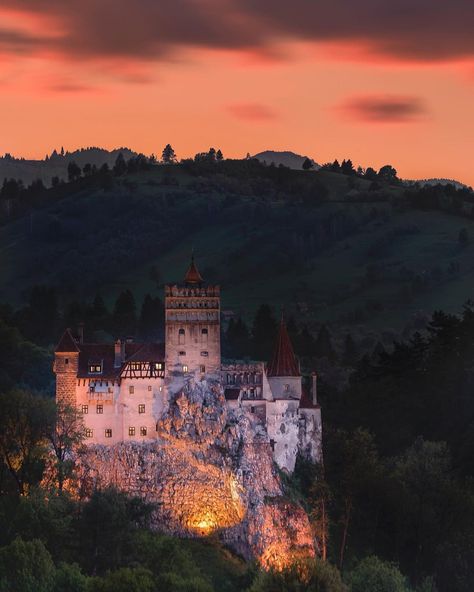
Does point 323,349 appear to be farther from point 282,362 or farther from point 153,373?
point 153,373

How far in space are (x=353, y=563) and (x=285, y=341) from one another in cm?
1679

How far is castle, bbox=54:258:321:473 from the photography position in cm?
13088

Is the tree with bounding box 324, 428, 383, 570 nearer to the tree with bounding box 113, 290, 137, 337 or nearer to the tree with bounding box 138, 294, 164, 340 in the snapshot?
the tree with bounding box 113, 290, 137, 337

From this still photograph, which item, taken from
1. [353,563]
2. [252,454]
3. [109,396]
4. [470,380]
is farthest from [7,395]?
[470,380]

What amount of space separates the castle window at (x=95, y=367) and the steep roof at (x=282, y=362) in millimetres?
13318

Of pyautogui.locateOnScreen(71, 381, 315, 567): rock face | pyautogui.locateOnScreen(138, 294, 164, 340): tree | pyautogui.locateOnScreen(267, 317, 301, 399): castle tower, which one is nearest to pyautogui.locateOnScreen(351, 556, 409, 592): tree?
pyautogui.locateOnScreen(71, 381, 315, 567): rock face

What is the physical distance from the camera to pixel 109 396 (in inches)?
5167

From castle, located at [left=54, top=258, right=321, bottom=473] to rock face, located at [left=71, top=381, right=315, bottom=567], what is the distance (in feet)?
3.01

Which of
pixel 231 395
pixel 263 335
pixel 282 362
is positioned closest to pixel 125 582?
pixel 231 395

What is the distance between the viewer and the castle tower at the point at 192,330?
132m

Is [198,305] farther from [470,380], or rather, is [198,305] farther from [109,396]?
[470,380]

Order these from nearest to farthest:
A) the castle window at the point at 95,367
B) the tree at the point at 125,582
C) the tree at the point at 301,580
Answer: the tree at the point at 125,582 → the tree at the point at 301,580 → the castle window at the point at 95,367

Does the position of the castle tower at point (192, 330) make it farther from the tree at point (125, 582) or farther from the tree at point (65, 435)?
the tree at point (125, 582)

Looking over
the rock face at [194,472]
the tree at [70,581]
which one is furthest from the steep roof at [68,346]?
the tree at [70,581]
